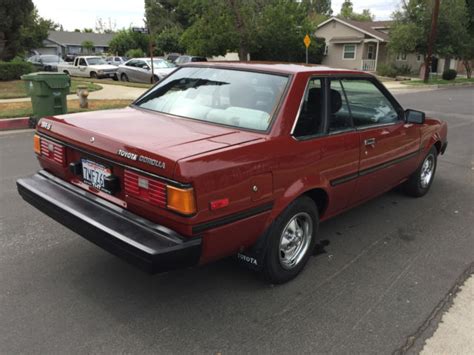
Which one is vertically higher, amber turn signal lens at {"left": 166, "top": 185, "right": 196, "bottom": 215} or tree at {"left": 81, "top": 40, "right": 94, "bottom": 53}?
tree at {"left": 81, "top": 40, "right": 94, "bottom": 53}

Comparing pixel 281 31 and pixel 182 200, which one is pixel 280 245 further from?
pixel 281 31

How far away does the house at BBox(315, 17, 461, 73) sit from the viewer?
4016 cm

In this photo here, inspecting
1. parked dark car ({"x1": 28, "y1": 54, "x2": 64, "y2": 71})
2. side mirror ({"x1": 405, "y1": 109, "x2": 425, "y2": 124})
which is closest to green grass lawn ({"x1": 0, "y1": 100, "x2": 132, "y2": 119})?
side mirror ({"x1": 405, "y1": 109, "x2": 425, "y2": 124})

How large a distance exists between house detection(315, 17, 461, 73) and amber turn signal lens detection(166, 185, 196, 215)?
40.0m

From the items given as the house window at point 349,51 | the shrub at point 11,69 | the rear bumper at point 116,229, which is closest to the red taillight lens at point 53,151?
the rear bumper at point 116,229

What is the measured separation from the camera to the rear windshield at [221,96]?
3.28 meters

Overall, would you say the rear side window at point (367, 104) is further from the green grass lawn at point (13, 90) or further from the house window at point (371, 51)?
the house window at point (371, 51)

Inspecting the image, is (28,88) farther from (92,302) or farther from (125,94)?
(92,302)

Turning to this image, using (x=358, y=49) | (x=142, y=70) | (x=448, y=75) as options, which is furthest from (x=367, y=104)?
(x=358, y=49)

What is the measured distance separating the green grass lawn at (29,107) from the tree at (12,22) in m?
10.2

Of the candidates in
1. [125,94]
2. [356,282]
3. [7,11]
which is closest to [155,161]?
[356,282]

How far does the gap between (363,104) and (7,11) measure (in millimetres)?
21434

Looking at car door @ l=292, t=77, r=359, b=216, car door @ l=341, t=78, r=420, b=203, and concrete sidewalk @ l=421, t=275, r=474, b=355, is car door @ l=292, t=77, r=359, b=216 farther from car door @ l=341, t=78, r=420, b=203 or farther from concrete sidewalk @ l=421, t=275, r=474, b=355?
concrete sidewalk @ l=421, t=275, r=474, b=355

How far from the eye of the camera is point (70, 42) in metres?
70.5
